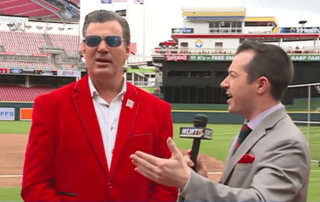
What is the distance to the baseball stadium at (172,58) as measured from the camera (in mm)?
31312

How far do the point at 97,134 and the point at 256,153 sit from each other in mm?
1050

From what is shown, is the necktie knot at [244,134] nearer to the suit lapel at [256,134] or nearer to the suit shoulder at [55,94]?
the suit lapel at [256,134]

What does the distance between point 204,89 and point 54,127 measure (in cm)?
4061

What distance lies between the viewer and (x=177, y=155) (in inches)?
78.0

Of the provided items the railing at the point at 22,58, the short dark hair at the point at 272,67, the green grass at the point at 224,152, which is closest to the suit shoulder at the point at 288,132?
the short dark hair at the point at 272,67

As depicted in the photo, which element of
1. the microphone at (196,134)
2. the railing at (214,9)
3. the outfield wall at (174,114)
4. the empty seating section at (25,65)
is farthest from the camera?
the railing at (214,9)

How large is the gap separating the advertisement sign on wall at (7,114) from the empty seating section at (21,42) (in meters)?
28.2

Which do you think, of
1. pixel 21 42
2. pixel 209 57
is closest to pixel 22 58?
pixel 21 42

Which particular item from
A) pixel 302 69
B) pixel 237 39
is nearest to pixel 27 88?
pixel 237 39

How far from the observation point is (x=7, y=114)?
31.4m

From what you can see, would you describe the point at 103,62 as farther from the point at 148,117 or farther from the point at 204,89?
the point at 204,89

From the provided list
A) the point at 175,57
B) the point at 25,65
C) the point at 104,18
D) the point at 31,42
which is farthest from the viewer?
the point at 31,42

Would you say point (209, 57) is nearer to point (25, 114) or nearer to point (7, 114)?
point (25, 114)

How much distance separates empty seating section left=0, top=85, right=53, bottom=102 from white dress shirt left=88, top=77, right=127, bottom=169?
49.5 m
